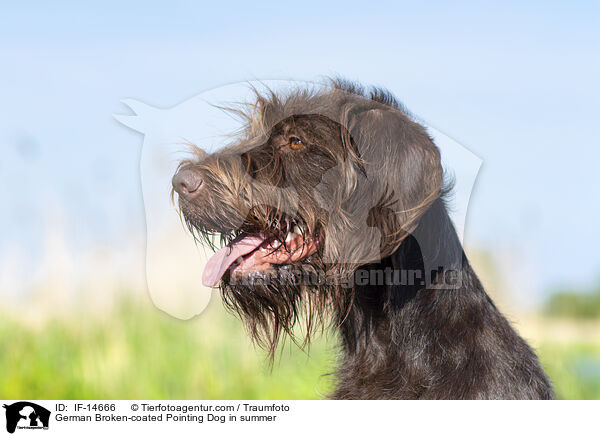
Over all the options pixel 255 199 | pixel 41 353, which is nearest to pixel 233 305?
pixel 255 199

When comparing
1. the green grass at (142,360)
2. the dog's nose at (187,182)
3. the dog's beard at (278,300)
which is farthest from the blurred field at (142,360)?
the dog's nose at (187,182)

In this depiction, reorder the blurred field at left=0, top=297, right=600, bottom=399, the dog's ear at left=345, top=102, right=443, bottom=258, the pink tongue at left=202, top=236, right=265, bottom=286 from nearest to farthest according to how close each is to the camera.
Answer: the dog's ear at left=345, top=102, right=443, bottom=258, the pink tongue at left=202, top=236, right=265, bottom=286, the blurred field at left=0, top=297, right=600, bottom=399

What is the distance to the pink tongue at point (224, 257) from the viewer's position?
2869 millimetres

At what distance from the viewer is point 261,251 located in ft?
9.52

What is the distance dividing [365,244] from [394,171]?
0.37 meters

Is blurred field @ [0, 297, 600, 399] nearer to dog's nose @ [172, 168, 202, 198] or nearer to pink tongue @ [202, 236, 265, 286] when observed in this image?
pink tongue @ [202, 236, 265, 286]

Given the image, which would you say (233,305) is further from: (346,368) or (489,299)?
(489,299)

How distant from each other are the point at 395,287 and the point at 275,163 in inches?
32.2

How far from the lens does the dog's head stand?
9.01 feet

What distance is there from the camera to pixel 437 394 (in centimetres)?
274

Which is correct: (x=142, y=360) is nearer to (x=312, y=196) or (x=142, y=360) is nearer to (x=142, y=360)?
(x=142, y=360)

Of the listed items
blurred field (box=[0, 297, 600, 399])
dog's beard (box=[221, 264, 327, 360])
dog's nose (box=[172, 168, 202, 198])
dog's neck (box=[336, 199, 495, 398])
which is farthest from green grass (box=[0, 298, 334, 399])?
dog's nose (box=[172, 168, 202, 198])

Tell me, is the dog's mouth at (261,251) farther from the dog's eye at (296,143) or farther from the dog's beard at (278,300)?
the dog's eye at (296,143)
